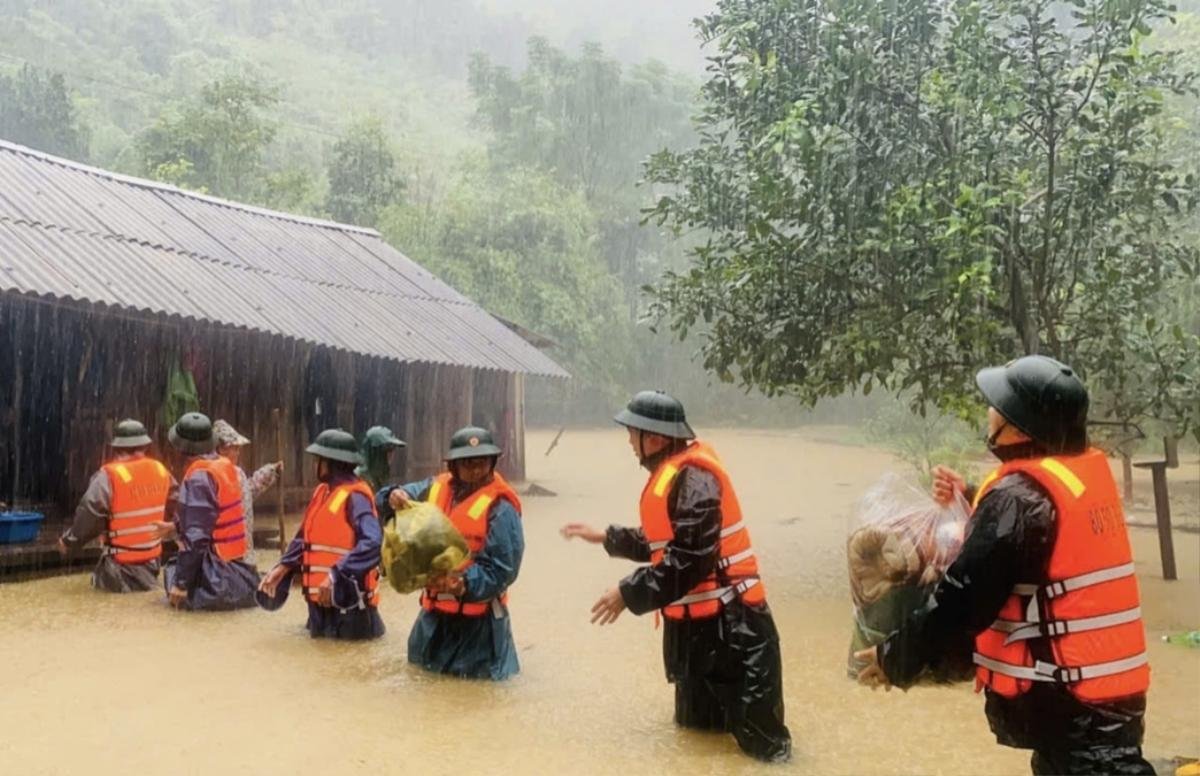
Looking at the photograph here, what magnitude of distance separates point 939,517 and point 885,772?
195 cm

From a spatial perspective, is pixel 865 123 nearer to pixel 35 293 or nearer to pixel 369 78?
pixel 35 293

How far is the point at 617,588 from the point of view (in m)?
4.52

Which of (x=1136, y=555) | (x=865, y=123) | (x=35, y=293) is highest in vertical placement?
(x=865, y=123)

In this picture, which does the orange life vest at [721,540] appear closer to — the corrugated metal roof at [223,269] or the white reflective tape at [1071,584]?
the white reflective tape at [1071,584]

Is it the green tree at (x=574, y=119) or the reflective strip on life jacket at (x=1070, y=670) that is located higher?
the green tree at (x=574, y=119)

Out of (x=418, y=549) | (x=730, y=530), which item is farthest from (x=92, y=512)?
(x=730, y=530)

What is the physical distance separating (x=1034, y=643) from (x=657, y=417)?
2.31 meters

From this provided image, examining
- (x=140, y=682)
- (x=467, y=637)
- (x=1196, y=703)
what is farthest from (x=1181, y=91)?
(x=140, y=682)

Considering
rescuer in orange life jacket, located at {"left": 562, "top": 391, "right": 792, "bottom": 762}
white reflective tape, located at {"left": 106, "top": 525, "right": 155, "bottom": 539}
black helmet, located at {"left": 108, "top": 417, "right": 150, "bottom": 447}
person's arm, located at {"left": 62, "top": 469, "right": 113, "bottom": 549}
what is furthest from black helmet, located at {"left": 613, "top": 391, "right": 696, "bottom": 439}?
white reflective tape, located at {"left": 106, "top": 525, "right": 155, "bottom": 539}

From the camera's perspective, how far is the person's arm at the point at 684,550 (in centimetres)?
450

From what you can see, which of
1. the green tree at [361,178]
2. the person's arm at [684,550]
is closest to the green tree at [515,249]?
the green tree at [361,178]

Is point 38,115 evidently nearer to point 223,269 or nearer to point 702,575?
point 223,269

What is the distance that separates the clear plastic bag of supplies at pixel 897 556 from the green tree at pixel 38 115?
1411 inches

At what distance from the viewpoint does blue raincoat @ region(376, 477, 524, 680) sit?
5.79 meters
